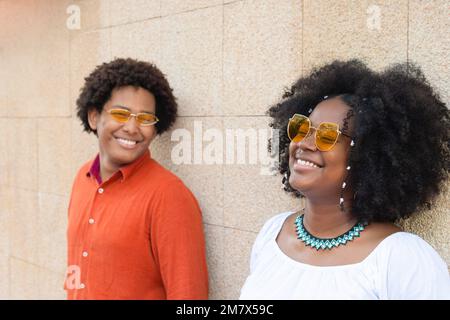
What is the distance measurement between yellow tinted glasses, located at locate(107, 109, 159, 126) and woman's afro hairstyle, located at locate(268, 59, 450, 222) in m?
1.56

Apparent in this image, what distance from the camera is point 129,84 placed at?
3.71 meters

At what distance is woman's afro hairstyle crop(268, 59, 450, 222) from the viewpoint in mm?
2297

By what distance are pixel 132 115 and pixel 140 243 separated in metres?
0.81

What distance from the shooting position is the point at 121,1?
4605mm

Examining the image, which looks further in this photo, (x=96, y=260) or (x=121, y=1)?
(x=121, y=1)

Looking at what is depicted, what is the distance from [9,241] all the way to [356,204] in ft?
15.8

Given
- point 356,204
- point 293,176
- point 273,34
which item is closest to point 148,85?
point 273,34

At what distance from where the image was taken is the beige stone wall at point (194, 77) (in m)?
2.85

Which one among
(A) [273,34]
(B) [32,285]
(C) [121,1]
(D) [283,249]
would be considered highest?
(C) [121,1]

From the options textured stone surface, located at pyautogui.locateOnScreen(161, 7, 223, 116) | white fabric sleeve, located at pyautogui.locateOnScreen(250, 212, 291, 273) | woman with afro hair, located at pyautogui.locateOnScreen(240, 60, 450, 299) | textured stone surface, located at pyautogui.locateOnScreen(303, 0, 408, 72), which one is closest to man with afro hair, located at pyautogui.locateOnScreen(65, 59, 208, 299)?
textured stone surface, located at pyautogui.locateOnScreen(161, 7, 223, 116)

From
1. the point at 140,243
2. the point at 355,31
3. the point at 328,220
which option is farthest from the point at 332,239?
the point at 140,243

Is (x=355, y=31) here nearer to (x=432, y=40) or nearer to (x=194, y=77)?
(x=432, y=40)

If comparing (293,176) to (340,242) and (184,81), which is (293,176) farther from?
(184,81)

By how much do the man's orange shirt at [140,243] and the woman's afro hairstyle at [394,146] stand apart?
1.32m
